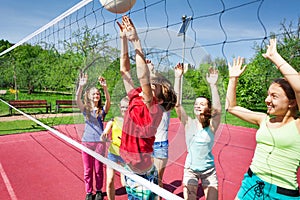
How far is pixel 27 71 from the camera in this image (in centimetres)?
1589

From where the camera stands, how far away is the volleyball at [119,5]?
7.82 feet

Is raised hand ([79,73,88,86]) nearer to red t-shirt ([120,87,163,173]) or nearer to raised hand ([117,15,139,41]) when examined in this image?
red t-shirt ([120,87,163,173])

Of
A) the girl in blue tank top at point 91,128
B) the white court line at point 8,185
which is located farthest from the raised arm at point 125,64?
the white court line at point 8,185

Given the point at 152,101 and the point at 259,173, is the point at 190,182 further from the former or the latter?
the point at 152,101

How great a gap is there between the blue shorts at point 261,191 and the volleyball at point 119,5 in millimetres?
1773

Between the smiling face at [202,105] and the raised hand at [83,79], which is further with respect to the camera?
the raised hand at [83,79]

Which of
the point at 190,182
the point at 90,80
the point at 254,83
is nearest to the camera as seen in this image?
the point at 190,182

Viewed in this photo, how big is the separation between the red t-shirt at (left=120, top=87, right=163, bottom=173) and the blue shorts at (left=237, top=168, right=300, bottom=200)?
0.63m

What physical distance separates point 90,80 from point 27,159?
8.62 ft

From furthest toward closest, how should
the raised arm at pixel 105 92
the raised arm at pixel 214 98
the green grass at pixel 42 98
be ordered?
the green grass at pixel 42 98 → the raised arm at pixel 105 92 → the raised arm at pixel 214 98

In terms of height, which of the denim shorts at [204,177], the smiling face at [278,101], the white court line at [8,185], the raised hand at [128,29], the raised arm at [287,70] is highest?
the raised hand at [128,29]

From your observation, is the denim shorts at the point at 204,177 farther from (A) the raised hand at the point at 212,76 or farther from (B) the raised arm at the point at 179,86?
(A) the raised hand at the point at 212,76

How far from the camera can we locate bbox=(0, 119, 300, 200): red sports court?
323cm

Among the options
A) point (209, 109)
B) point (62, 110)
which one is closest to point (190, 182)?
point (209, 109)
